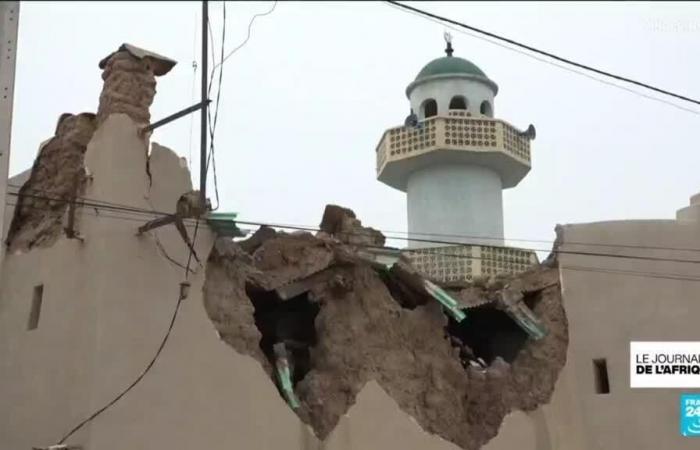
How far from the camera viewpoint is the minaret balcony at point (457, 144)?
2206cm

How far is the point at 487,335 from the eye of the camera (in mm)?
16922

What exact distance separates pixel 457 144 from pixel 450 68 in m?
2.50

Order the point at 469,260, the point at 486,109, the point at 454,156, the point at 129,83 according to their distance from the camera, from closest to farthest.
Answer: the point at 129,83 → the point at 469,260 → the point at 454,156 → the point at 486,109

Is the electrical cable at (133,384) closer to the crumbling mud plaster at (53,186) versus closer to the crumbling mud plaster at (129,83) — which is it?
the crumbling mud plaster at (53,186)

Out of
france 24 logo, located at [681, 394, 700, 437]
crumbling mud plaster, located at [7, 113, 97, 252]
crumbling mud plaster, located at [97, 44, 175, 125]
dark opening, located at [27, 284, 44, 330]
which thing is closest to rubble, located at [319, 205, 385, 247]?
crumbling mud plaster, located at [97, 44, 175, 125]

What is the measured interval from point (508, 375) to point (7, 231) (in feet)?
26.0

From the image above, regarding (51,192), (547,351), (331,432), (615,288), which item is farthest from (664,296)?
(51,192)

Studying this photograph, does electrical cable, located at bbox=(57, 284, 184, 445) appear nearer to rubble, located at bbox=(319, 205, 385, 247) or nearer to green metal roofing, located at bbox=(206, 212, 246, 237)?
green metal roofing, located at bbox=(206, 212, 246, 237)

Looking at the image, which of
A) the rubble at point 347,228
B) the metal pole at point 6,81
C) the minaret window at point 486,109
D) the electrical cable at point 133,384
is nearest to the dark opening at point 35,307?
the electrical cable at point 133,384

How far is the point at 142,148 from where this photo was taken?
12.6m

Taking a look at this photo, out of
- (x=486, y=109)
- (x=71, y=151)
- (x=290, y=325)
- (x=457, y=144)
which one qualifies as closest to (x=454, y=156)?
(x=457, y=144)

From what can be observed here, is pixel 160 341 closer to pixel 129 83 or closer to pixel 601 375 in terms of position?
pixel 129 83

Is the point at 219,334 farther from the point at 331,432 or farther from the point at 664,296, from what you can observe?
the point at 664,296

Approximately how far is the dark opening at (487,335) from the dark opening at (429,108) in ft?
25.7
